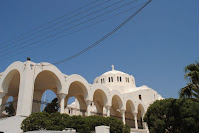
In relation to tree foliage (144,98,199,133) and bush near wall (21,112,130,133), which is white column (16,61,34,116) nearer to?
bush near wall (21,112,130,133)

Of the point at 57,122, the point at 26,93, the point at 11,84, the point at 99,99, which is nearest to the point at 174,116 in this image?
the point at 57,122

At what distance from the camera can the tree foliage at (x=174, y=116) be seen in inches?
612

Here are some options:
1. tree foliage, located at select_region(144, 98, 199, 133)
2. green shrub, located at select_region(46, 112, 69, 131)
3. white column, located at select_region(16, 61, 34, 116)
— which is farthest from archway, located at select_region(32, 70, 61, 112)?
tree foliage, located at select_region(144, 98, 199, 133)

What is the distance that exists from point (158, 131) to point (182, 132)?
6.12ft

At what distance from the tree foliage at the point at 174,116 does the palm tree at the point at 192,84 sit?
1.78 metres

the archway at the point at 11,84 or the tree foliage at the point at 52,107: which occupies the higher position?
the archway at the point at 11,84

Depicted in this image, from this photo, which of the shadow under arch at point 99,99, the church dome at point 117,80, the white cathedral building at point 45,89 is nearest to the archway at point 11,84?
the white cathedral building at point 45,89

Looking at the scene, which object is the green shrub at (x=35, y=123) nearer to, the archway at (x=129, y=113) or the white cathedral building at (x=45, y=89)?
the white cathedral building at (x=45, y=89)

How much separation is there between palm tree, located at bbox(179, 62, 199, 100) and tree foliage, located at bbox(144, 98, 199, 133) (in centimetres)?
178

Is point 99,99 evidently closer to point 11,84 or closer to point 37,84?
point 37,84

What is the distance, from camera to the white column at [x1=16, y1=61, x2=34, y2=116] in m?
14.2

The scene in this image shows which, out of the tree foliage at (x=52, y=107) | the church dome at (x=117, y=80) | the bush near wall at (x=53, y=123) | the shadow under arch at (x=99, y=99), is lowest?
the bush near wall at (x=53, y=123)

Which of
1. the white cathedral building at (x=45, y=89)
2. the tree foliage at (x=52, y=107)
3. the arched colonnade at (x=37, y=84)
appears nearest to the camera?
the white cathedral building at (x=45, y=89)

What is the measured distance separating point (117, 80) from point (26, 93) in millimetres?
21301
